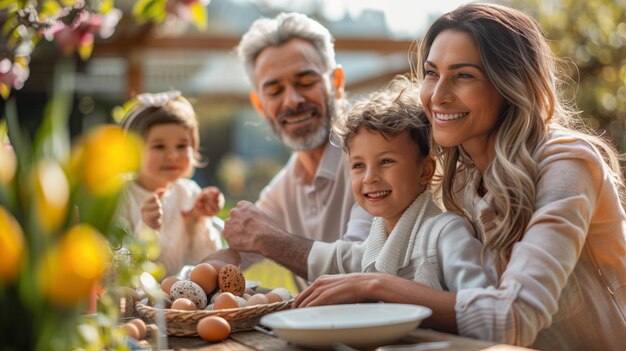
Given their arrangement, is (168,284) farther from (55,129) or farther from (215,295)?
(55,129)

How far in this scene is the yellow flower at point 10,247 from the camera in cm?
102

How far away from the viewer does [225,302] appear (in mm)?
2035

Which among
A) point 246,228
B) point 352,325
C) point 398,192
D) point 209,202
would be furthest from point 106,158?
point 209,202

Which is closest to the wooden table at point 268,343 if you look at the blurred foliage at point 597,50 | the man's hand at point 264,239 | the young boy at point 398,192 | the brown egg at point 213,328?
the brown egg at point 213,328

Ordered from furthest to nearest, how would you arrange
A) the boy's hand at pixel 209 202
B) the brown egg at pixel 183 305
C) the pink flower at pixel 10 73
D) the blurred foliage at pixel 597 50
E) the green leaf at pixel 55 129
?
the blurred foliage at pixel 597 50 → the boy's hand at pixel 209 202 → the pink flower at pixel 10 73 → the brown egg at pixel 183 305 → the green leaf at pixel 55 129

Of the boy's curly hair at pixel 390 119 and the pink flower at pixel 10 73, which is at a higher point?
the pink flower at pixel 10 73

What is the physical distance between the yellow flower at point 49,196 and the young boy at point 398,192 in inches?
46.1

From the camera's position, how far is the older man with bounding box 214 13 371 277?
3.50m

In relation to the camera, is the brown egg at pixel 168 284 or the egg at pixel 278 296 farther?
the brown egg at pixel 168 284

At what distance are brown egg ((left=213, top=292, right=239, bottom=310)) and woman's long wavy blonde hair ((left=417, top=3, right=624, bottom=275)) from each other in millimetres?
641

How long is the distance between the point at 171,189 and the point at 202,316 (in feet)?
5.10

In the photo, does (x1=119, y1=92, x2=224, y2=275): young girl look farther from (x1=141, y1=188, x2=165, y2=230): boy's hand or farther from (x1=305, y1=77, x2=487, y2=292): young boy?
(x1=305, y1=77, x2=487, y2=292): young boy

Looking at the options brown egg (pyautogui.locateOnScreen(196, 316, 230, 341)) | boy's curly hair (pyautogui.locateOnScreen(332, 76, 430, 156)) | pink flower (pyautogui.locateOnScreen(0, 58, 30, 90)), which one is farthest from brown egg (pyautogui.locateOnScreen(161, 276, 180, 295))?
pink flower (pyautogui.locateOnScreen(0, 58, 30, 90))

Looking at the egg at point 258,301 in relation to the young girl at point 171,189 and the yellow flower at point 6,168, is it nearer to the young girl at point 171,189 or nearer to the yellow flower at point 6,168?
the yellow flower at point 6,168
